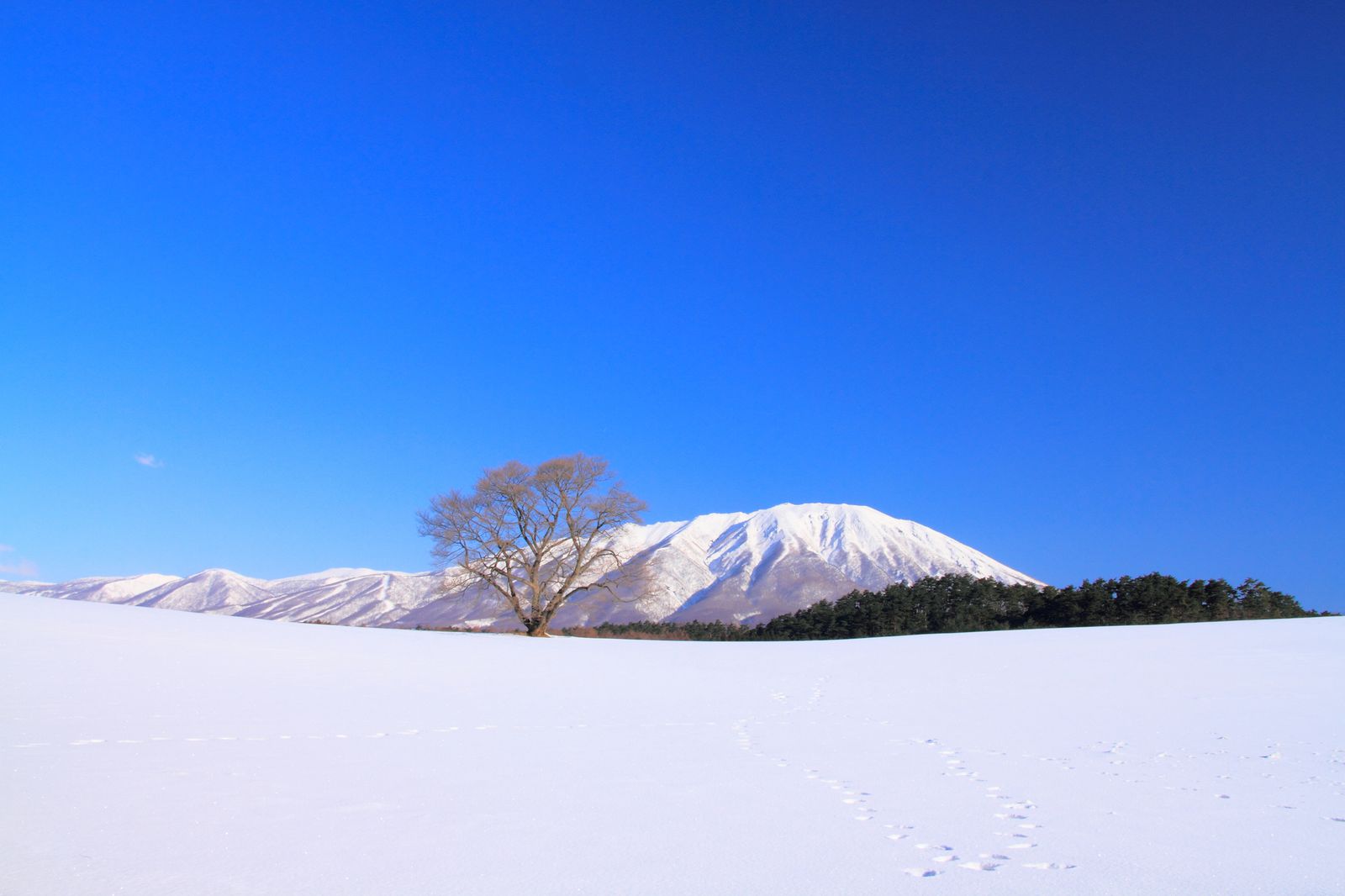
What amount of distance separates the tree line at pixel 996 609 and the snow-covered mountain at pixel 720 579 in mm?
66107

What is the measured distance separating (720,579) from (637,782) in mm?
138533

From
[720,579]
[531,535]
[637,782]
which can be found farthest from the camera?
[720,579]

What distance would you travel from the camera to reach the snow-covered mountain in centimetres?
12388

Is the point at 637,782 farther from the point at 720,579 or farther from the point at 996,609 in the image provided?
the point at 720,579

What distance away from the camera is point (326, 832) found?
3.96m

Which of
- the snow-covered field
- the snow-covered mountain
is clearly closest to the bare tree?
the snow-covered field

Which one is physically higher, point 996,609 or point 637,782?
point 996,609

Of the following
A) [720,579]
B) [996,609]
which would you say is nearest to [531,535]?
[996,609]

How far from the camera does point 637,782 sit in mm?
→ 5496

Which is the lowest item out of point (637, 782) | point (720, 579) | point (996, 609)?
point (637, 782)

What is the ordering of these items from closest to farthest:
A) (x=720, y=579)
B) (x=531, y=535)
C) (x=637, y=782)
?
(x=637, y=782)
(x=531, y=535)
(x=720, y=579)

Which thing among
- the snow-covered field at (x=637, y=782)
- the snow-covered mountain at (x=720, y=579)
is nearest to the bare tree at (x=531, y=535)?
the snow-covered field at (x=637, y=782)

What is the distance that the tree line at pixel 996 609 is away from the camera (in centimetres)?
3359

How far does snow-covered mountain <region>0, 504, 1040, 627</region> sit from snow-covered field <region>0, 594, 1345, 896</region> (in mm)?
98212
